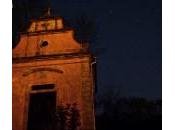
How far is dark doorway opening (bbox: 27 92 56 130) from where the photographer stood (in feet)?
12.8

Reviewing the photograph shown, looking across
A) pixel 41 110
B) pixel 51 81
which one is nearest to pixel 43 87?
pixel 51 81

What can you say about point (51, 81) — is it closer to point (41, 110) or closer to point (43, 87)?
point (43, 87)

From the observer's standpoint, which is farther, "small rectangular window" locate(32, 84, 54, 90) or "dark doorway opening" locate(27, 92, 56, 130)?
"small rectangular window" locate(32, 84, 54, 90)

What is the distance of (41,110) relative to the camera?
412cm

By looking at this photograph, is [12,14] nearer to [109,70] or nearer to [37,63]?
[37,63]

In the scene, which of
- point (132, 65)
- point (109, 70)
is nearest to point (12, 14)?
point (109, 70)

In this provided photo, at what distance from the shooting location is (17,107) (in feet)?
13.1

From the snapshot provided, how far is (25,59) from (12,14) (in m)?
0.59

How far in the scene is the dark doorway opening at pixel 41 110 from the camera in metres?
3.92

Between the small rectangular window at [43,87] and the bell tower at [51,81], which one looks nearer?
the bell tower at [51,81]

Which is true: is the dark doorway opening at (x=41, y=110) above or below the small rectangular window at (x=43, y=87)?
below

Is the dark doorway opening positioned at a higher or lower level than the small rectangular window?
lower

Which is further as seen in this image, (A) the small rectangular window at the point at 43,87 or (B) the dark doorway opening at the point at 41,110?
(A) the small rectangular window at the point at 43,87
